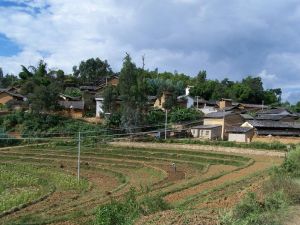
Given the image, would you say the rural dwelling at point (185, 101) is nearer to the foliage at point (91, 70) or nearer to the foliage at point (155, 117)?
the foliage at point (155, 117)

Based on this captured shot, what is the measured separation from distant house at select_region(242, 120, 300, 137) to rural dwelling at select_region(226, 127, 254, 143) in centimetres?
152

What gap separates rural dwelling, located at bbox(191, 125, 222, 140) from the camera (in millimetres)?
55406

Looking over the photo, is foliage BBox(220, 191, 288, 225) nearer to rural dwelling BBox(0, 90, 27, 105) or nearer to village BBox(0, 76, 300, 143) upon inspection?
village BBox(0, 76, 300, 143)

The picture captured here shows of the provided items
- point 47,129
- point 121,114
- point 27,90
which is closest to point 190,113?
point 121,114

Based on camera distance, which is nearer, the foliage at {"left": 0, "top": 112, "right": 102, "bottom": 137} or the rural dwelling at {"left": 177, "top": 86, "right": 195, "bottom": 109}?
the foliage at {"left": 0, "top": 112, "right": 102, "bottom": 137}

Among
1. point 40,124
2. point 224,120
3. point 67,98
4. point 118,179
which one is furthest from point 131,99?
point 118,179

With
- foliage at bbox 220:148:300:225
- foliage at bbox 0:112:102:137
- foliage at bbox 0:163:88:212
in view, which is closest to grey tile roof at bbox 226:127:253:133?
foliage at bbox 0:112:102:137

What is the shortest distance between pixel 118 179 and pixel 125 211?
19179 mm

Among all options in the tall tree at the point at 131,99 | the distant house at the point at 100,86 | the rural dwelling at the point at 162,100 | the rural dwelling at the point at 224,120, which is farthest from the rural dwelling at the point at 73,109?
the rural dwelling at the point at 224,120

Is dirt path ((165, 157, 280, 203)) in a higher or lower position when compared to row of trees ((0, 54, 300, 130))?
A: lower

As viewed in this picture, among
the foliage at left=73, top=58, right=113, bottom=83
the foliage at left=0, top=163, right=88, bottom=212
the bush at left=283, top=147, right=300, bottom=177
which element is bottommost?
the foliage at left=0, top=163, right=88, bottom=212

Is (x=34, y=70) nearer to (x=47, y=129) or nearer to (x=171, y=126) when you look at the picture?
(x=47, y=129)

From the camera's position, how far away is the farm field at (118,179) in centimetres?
1847

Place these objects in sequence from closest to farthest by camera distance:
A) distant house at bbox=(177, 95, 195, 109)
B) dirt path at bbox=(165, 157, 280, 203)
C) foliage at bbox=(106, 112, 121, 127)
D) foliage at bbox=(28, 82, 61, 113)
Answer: dirt path at bbox=(165, 157, 280, 203)
foliage at bbox=(106, 112, 121, 127)
foliage at bbox=(28, 82, 61, 113)
distant house at bbox=(177, 95, 195, 109)
